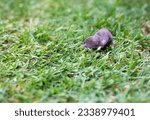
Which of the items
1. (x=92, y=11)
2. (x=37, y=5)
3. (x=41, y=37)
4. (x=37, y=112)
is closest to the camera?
(x=37, y=112)

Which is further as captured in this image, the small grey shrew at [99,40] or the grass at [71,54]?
the small grey shrew at [99,40]

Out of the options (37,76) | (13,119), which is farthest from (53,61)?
(13,119)

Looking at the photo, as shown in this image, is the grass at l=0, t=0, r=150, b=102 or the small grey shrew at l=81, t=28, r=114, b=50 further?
the small grey shrew at l=81, t=28, r=114, b=50

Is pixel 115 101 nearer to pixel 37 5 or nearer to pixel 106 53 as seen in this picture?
pixel 106 53

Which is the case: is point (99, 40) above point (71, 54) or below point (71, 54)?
above
